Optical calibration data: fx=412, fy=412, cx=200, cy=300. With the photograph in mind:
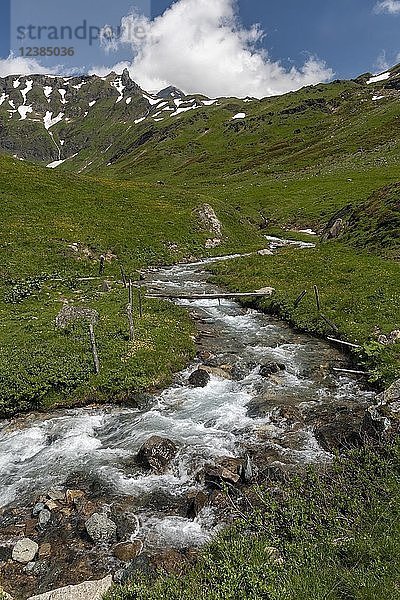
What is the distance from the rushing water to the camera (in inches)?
555

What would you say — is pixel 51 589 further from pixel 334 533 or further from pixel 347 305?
A: pixel 347 305

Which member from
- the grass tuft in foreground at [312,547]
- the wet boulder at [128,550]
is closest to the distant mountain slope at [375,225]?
the grass tuft in foreground at [312,547]

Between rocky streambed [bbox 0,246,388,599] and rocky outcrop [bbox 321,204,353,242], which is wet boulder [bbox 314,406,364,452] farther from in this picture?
rocky outcrop [bbox 321,204,353,242]

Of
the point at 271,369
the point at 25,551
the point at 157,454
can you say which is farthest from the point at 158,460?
the point at 271,369

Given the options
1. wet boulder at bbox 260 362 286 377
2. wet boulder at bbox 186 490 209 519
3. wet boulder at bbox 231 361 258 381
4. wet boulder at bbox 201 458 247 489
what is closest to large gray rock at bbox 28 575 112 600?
wet boulder at bbox 186 490 209 519

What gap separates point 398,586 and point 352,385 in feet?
41.7

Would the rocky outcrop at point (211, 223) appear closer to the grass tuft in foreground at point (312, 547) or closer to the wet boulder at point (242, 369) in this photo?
the wet boulder at point (242, 369)

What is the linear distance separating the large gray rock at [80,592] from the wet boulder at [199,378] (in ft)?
40.1

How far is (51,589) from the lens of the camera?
410 inches

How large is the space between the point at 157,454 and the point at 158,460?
0.77 feet

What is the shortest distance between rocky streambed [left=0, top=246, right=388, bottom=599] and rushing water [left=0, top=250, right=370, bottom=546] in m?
0.05

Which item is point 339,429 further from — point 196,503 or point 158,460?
point 158,460

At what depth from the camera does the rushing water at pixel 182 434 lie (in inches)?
555

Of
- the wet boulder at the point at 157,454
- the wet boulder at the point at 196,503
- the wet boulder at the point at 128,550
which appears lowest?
the wet boulder at the point at 128,550
